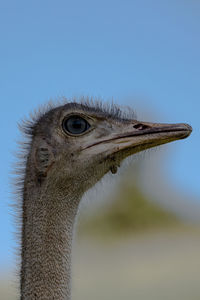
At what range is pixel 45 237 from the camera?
440 cm

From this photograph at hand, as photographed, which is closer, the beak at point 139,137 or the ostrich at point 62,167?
the ostrich at point 62,167

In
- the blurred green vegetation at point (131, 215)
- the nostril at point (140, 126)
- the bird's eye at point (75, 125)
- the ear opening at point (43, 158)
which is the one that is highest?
the blurred green vegetation at point (131, 215)

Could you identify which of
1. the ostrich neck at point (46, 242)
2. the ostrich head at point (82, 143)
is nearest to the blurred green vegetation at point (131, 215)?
the ostrich head at point (82, 143)

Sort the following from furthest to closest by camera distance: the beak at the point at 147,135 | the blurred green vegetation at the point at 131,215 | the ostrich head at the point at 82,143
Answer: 1. the blurred green vegetation at the point at 131,215
2. the ostrich head at the point at 82,143
3. the beak at the point at 147,135

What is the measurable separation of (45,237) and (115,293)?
1673cm

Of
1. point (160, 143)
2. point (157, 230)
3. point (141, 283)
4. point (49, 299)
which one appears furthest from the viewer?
point (157, 230)

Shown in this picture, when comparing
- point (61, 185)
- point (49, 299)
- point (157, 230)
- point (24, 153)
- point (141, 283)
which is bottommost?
point (49, 299)

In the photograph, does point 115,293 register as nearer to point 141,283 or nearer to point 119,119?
point 141,283

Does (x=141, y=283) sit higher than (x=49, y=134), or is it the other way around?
(x=141, y=283)

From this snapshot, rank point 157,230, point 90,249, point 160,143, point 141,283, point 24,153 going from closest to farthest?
point 160,143
point 24,153
point 141,283
point 90,249
point 157,230

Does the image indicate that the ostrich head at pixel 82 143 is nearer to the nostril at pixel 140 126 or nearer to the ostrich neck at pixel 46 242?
the nostril at pixel 140 126

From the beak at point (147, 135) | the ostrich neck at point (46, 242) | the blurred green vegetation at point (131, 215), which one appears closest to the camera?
the ostrich neck at point (46, 242)

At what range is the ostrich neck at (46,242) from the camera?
13.8 ft

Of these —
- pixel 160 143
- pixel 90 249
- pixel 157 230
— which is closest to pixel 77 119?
pixel 160 143
